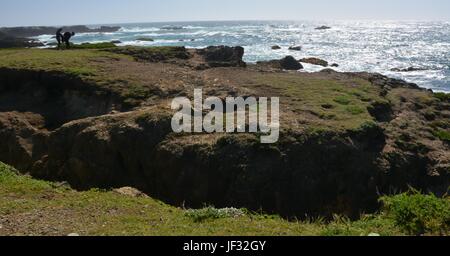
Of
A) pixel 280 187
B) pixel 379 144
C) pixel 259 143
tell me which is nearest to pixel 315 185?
pixel 280 187

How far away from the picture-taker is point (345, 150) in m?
15.7

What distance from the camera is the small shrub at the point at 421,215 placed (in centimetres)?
841

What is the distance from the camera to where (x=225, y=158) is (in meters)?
15.3

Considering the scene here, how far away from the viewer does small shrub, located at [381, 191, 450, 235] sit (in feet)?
27.6

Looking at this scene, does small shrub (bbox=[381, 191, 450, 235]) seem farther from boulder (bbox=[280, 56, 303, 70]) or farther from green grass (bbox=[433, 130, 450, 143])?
boulder (bbox=[280, 56, 303, 70])

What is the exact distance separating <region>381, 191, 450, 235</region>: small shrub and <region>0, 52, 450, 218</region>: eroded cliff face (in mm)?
5836

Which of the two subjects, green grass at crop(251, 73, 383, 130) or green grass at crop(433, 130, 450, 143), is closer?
green grass at crop(251, 73, 383, 130)

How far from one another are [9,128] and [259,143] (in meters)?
10.6

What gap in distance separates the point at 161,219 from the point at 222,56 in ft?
92.7

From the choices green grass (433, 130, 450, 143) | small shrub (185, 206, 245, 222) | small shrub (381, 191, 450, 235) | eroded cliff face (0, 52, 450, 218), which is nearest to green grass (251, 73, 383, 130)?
eroded cliff face (0, 52, 450, 218)

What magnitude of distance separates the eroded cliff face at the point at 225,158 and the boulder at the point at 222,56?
1170 cm

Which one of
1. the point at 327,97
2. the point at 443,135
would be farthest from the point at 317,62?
the point at 443,135
